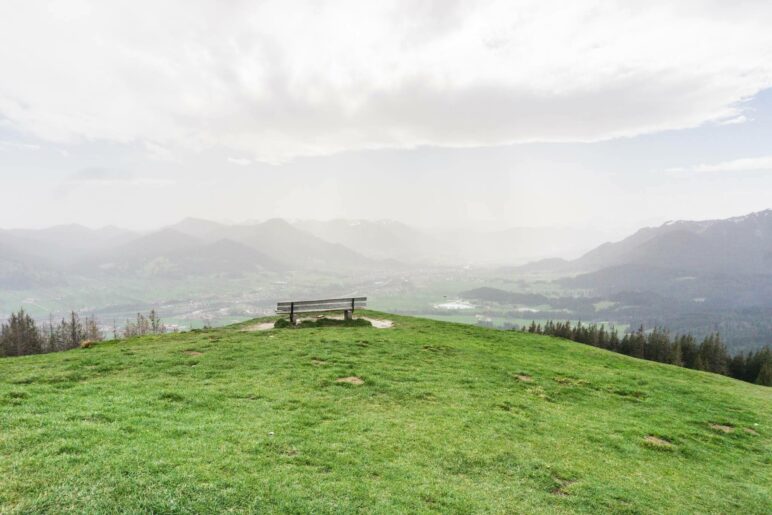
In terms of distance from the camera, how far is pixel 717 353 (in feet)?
339

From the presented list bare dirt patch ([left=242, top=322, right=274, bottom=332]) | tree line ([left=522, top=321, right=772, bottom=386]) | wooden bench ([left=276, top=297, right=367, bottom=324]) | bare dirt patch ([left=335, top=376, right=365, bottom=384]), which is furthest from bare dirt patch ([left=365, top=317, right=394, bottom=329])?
tree line ([left=522, top=321, right=772, bottom=386])

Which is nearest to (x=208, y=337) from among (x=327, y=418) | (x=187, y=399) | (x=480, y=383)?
(x=187, y=399)

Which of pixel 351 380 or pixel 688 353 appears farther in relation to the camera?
pixel 688 353

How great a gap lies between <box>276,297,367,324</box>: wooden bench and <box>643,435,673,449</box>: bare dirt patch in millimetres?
24583

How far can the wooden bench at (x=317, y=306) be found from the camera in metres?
34.2

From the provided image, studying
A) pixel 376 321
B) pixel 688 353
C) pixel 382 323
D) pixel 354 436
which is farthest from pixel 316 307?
pixel 688 353

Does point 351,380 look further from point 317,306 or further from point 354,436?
point 317,306

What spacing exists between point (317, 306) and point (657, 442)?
89.1 feet

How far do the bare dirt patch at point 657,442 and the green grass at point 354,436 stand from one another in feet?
0.49

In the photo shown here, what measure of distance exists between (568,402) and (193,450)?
60.2ft

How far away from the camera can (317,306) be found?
117ft

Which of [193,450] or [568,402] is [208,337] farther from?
[568,402]

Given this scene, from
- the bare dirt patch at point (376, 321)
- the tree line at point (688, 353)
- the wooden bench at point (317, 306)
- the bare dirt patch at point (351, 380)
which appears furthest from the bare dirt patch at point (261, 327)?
the tree line at point (688, 353)

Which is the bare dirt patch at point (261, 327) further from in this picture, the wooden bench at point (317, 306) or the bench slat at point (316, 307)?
the bench slat at point (316, 307)
